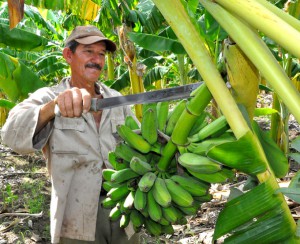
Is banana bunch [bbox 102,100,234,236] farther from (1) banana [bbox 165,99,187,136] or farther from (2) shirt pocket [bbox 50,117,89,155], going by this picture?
(2) shirt pocket [bbox 50,117,89,155]

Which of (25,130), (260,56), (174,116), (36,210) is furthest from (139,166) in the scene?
(36,210)

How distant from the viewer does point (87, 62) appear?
201cm

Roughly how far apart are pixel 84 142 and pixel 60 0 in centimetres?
180

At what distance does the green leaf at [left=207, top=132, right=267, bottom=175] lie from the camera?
82 cm

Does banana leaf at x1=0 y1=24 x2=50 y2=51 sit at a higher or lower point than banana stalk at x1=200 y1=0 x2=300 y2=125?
lower

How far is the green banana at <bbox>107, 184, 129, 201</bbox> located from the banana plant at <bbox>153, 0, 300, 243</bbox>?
23cm

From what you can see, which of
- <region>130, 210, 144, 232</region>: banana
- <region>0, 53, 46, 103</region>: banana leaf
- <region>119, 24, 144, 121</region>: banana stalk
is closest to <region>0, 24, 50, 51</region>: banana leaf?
<region>0, 53, 46, 103</region>: banana leaf

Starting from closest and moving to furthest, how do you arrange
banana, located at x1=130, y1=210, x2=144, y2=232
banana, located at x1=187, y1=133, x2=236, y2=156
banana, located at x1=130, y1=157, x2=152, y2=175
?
banana, located at x1=187, y1=133, x2=236, y2=156 → banana, located at x1=130, y1=157, x2=152, y2=175 → banana, located at x1=130, y1=210, x2=144, y2=232

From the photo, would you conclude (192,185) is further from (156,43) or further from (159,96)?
(156,43)

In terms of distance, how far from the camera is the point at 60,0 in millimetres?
3283

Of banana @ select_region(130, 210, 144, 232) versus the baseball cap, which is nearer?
banana @ select_region(130, 210, 144, 232)

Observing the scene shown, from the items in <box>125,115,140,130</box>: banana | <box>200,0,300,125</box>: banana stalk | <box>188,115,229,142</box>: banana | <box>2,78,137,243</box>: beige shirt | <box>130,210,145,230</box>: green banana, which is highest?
<box>200,0,300,125</box>: banana stalk

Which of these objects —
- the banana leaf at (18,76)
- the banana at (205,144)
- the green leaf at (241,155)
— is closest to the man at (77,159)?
the banana at (205,144)

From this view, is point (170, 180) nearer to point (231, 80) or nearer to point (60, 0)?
point (231, 80)
